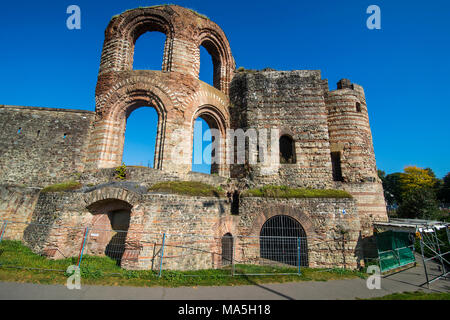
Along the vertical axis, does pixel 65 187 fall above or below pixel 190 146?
below

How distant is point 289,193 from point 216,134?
5.08 meters

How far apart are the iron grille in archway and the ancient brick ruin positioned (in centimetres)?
34

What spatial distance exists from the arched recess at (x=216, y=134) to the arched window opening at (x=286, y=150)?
3.04m

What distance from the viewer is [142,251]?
22.3ft

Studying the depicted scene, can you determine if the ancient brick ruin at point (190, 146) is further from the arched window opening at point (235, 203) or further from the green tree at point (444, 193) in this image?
the green tree at point (444, 193)

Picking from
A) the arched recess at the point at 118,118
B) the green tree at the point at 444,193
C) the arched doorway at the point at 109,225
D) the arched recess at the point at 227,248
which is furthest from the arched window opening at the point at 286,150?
the green tree at the point at 444,193

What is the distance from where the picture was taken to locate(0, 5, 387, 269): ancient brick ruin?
27.9 ft

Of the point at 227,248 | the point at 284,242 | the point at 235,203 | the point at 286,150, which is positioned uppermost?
the point at 286,150

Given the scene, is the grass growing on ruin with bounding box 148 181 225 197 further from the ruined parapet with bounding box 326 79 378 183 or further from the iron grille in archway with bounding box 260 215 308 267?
the ruined parapet with bounding box 326 79 378 183

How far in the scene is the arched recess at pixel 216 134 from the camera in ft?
37.3

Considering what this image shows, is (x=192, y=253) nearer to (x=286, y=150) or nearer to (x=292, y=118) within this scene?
(x=286, y=150)

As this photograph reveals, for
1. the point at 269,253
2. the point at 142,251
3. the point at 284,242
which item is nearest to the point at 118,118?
the point at 142,251

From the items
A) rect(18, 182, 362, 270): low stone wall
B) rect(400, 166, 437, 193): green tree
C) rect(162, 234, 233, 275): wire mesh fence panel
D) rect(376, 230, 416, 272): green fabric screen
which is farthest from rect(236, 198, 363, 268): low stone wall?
rect(400, 166, 437, 193): green tree
